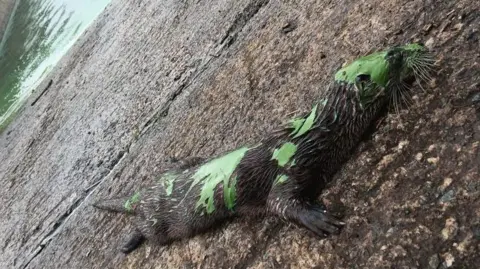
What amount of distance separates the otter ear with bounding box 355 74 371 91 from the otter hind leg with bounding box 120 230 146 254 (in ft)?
6.18

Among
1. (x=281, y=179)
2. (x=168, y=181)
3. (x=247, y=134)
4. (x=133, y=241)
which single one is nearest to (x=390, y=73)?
(x=281, y=179)

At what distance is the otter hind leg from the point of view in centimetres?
347

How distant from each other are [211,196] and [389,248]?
40.7 inches

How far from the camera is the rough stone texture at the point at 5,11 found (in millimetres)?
17381

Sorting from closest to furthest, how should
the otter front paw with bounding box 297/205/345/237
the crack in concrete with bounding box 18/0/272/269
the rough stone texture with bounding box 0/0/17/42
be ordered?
the otter front paw with bounding box 297/205/345/237, the crack in concrete with bounding box 18/0/272/269, the rough stone texture with bounding box 0/0/17/42

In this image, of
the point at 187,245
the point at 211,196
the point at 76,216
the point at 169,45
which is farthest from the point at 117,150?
the point at 211,196

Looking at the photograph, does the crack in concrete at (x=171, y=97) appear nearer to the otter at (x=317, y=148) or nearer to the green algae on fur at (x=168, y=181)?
the green algae on fur at (x=168, y=181)

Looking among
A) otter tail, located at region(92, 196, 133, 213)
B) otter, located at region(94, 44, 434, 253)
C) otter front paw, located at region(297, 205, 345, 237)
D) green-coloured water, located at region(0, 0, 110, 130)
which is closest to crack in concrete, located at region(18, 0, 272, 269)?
otter tail, located at region(92, 196, 133, 213)

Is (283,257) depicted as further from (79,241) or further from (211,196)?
(79,241)

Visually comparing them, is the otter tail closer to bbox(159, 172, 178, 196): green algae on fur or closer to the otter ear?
bbox(159, 172, 178, 196): green algae on fur

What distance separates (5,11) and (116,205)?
1655 centimetres

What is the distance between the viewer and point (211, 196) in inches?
107

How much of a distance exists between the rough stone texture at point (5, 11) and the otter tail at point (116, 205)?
15.2 metres

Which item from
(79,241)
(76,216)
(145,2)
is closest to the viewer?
(79,241)
